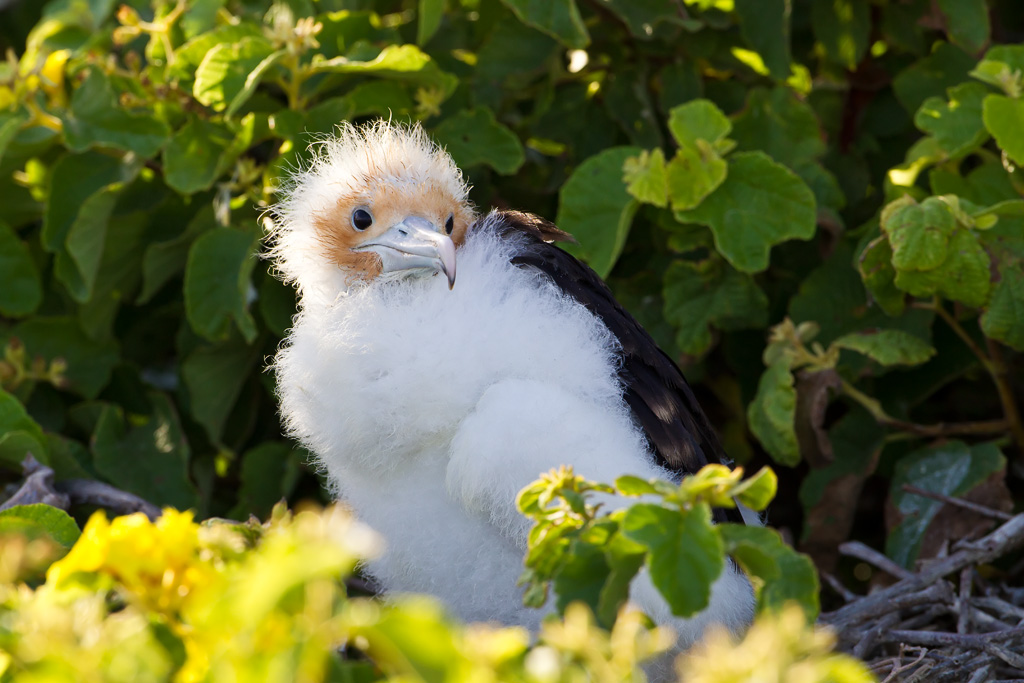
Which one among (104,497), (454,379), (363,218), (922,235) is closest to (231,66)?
(363,218)

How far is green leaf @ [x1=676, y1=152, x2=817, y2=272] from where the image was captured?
3057 millimetres

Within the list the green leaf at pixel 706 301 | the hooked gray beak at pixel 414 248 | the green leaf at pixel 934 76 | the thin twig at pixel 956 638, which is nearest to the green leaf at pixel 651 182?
the green leaf at pixel 706 301

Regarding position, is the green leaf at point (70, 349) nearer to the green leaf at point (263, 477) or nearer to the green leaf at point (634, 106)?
the green leaf at point (263, 477)

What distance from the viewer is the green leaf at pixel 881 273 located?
292cm

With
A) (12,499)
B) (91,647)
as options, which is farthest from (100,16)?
(91,647)

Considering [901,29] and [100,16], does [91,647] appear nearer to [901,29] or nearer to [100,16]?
[100,16]

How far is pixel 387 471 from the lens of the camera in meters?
2.34

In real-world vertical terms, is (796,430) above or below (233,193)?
below

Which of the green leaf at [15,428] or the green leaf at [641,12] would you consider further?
the green leaf at [641,12]

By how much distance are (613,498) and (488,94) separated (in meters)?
1.82

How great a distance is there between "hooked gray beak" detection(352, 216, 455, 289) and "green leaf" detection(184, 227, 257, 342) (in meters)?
0.82

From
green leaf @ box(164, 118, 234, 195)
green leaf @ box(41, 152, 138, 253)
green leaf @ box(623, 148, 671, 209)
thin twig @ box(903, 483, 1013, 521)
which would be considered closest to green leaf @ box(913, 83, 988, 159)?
green leaf @ box(623, 148, 671, 209)

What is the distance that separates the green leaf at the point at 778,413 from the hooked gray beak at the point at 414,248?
117cm

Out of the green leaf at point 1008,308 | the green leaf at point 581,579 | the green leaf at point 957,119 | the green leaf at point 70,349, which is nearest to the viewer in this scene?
the green leaf at point 581,579
